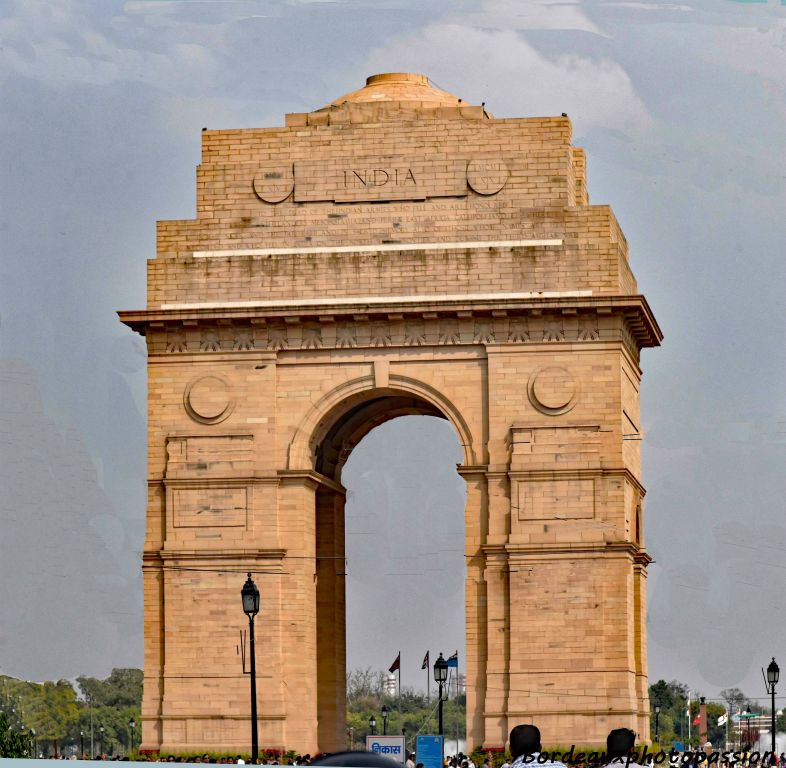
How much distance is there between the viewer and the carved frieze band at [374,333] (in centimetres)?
4381

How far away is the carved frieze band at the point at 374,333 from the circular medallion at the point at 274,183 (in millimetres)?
2794

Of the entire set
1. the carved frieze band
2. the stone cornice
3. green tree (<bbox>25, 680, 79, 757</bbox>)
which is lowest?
green tree (<bbox>25, 680, 79, 757</bbox>)

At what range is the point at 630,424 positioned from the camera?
151ft

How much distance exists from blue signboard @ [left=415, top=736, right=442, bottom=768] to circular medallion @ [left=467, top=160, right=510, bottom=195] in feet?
41.1

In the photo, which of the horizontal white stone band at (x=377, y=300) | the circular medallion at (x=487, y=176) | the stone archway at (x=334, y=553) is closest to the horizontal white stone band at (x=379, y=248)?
the horizontal white stone band at (x=377, y=300)

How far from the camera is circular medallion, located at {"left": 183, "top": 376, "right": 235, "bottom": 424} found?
4453cm

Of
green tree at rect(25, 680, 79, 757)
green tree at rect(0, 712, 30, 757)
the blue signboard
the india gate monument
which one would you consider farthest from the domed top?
green tree at rect(25, 680, 79, 757)

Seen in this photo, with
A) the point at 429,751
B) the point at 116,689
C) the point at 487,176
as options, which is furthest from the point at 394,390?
the point at 116,689

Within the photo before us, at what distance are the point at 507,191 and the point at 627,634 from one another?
362 inches

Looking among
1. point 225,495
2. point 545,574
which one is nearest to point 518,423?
point 545,574

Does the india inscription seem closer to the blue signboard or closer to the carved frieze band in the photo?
the carved frieze band

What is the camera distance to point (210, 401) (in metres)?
44.6

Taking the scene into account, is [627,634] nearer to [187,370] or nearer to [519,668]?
[519,668]

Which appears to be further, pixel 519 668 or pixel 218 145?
pixel 218 145
